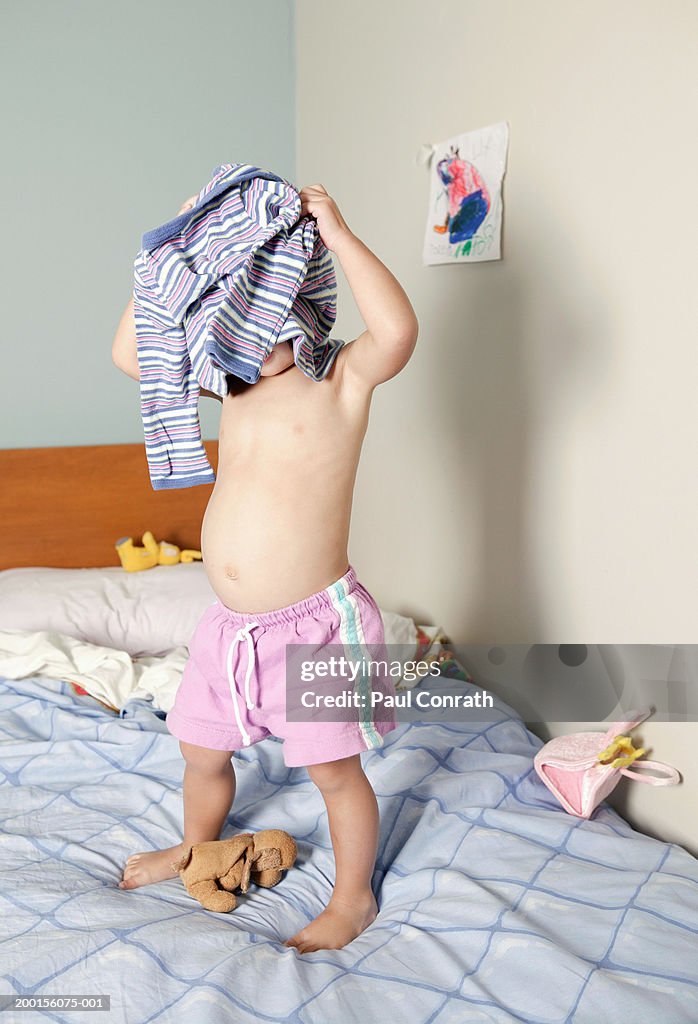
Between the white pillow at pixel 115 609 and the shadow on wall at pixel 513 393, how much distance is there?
267 mm

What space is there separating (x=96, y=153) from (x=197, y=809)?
1.67 meters

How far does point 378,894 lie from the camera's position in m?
1.29

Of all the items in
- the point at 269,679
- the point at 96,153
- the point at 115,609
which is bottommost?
the point at 115,609

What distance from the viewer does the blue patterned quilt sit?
1.00 meters

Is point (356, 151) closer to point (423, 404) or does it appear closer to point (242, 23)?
point (242, 23)

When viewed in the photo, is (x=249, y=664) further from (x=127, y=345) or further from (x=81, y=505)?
(x=81, y=505)

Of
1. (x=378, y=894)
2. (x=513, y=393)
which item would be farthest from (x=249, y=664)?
(x=513, y=393)

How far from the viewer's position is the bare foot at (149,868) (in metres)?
1.28

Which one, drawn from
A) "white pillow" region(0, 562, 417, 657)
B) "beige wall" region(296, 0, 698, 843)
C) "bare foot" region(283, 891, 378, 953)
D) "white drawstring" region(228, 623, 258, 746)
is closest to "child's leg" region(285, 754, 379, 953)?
"bare foot" region(283, 891, 378, 953)

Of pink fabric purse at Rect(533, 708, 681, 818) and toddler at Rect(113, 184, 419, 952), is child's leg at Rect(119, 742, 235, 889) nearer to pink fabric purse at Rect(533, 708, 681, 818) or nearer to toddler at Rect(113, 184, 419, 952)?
toddler at Rect(113, 184, 419, 952)

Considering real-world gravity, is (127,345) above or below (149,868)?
above

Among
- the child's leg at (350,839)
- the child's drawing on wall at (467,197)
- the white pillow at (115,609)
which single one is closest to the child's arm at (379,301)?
the child's leg at (350,839)

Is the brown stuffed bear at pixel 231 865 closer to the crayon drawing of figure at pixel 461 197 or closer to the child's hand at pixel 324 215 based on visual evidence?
the child's hand at pixel 324 215

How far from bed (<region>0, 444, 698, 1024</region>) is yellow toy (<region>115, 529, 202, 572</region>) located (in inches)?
23.0
